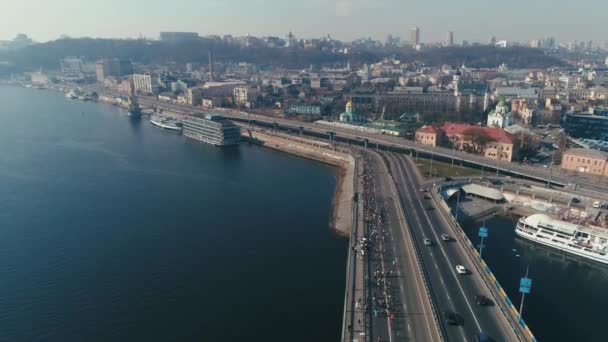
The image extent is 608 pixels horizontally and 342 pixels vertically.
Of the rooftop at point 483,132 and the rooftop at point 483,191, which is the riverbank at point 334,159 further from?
the rooftop at point 483,132

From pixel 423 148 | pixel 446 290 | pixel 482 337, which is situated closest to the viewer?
pixel 482 337

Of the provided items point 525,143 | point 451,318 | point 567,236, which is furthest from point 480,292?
point 525,143

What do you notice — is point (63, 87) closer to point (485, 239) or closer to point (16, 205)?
point (16, 205)

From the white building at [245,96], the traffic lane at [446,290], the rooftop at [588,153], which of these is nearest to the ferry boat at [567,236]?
the traffic lane at [446,290]

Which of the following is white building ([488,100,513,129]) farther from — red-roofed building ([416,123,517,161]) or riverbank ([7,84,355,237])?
riverbank ([7,84,355,237])

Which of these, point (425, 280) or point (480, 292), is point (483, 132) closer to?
point (480, 292)

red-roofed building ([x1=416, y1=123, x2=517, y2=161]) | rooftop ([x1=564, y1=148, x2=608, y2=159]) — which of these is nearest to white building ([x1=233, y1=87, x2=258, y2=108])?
red-roofed building ([x1=416, y1=123, x2=517, y2=161])
